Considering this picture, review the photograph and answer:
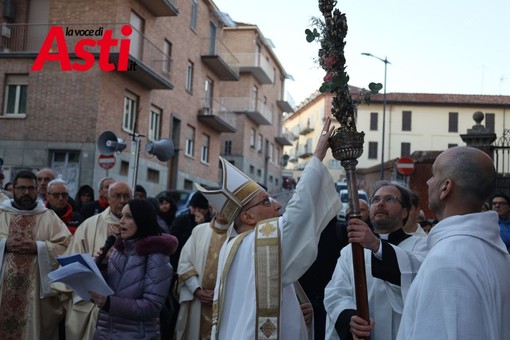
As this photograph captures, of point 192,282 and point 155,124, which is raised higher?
point 155,124

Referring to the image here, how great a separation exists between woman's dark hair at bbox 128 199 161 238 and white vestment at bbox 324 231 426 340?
165 centimetres

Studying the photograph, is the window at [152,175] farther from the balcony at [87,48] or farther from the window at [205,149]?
the window at [205,149]

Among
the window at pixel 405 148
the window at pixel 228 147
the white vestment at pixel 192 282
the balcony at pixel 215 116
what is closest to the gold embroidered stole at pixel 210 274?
the white vestment at pixel 192 282

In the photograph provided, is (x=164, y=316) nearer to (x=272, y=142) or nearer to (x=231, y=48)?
(x=231, y=48)

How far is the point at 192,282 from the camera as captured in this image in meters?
6.28

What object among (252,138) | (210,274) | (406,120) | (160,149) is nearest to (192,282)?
(210,274)

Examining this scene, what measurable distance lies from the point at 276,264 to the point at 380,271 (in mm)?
712

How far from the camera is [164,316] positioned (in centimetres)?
581

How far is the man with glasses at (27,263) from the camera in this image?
242 inches

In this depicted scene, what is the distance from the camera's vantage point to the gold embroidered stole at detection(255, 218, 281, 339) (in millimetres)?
3266

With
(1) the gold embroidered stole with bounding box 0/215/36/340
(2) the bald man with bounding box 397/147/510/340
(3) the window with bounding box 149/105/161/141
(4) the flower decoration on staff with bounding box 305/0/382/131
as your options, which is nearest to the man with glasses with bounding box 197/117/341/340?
(4) the flower decoration on staff with bounding box 305/0/382/131

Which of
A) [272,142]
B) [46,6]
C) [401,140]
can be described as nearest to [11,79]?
[46,6]

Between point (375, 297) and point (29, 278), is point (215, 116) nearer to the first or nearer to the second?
point (29, 278)

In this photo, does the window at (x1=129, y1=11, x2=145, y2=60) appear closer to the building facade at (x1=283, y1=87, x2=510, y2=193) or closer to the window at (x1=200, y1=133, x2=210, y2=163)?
the window at (x1=200, y1=133, x2=210, y2=163)
